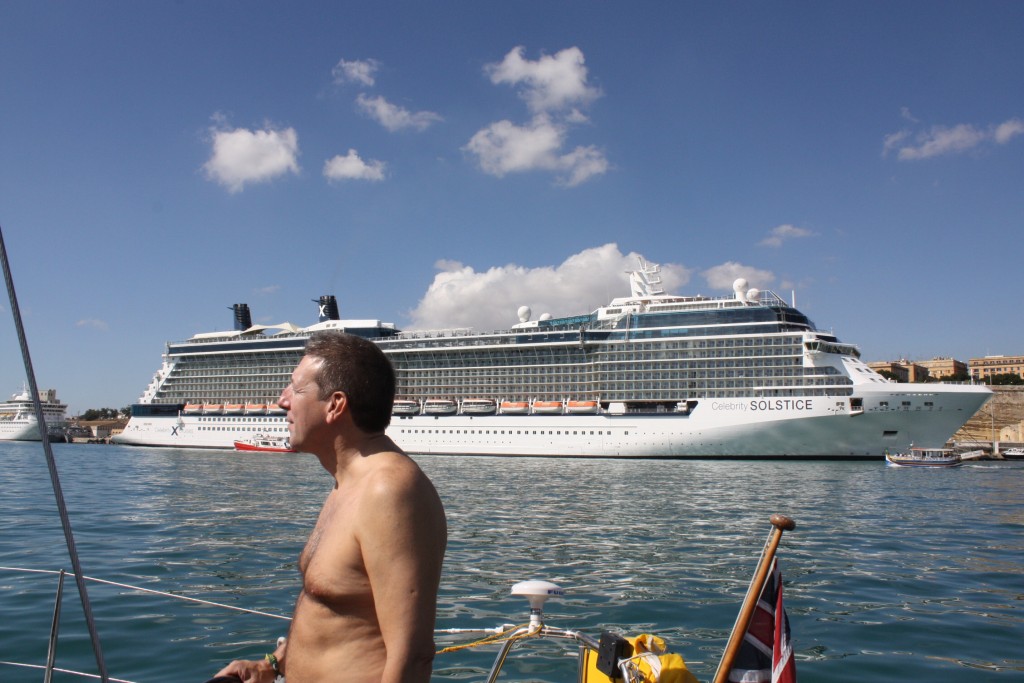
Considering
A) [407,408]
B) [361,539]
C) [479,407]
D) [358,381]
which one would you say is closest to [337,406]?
[358,381]

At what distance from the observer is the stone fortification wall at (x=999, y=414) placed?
→ 7938 cm

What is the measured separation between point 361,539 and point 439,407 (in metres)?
54.0

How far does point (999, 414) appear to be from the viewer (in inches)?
3255

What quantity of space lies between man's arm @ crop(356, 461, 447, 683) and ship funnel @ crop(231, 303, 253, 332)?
76279mm

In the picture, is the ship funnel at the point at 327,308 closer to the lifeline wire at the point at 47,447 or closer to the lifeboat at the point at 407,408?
the lifeboat at the point at 407,408

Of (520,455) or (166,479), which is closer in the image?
(166,479)

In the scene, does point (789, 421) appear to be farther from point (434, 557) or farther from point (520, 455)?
point (434, 557)

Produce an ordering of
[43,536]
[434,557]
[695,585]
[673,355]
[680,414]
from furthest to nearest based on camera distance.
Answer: [673,355], [680,414], [43,536], [695,585], [434,557]

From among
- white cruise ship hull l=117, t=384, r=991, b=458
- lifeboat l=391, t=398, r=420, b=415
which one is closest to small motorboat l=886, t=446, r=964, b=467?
white cruise ship hull l=117, t=384, r=991, b=458

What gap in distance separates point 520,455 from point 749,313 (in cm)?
1874

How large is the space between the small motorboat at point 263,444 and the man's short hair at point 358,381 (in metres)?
56.0

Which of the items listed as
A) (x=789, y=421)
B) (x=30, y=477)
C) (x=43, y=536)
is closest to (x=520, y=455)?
(x=789, y=421)

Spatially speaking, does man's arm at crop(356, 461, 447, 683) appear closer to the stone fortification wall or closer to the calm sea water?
the calm sea water

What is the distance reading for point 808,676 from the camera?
253 inches
